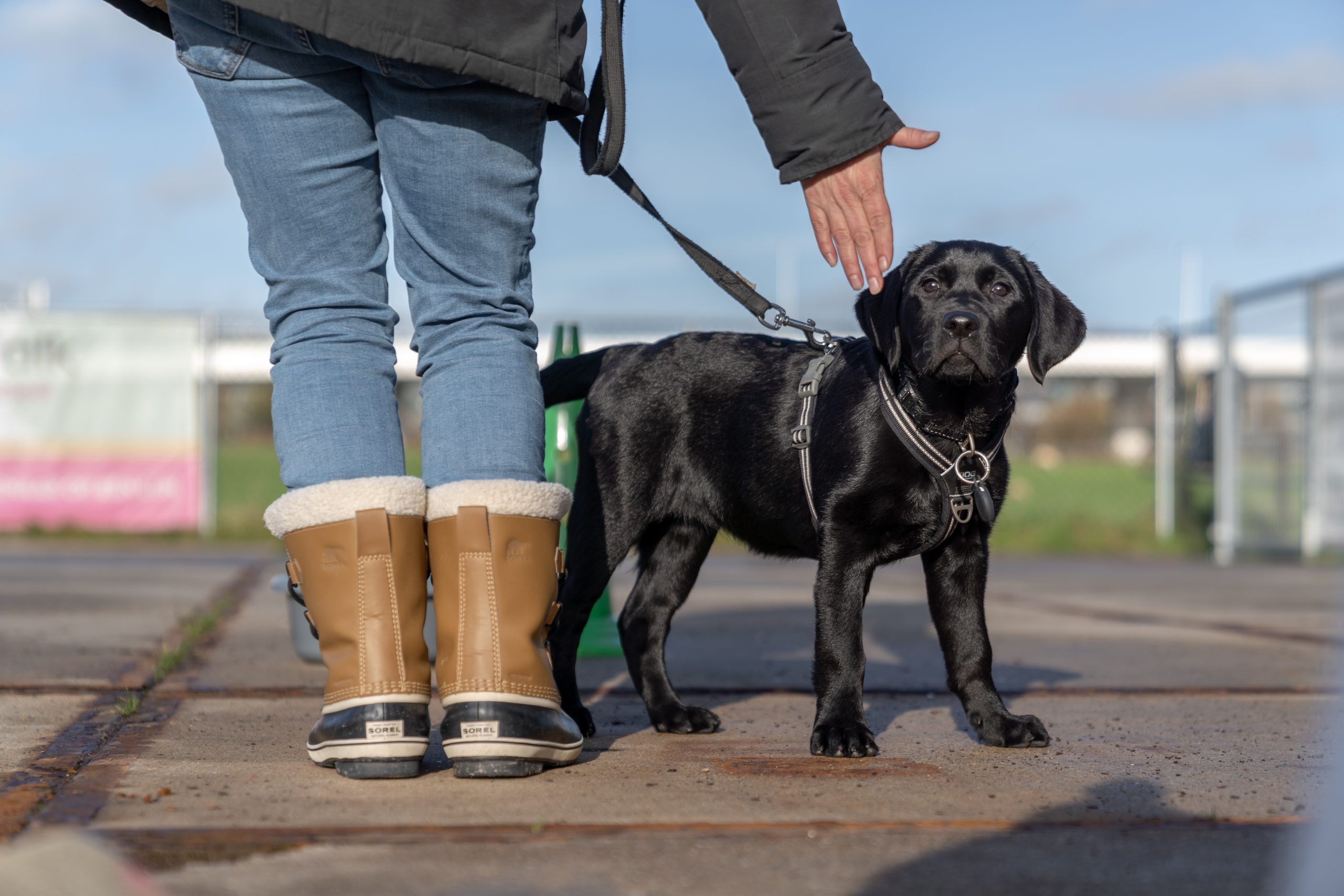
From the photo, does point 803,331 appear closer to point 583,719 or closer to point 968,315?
point 968,315

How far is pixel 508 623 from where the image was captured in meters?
2.08

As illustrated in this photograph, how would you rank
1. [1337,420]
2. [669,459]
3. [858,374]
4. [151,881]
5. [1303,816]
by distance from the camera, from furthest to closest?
1. [1337,420]
2. [669,459]
3. [858,374]
4. [1303,816]
5. [151,881]

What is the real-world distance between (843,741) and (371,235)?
3.99ft

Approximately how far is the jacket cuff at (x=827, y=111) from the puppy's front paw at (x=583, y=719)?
1.19 metres

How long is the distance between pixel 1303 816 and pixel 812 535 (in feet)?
4.28

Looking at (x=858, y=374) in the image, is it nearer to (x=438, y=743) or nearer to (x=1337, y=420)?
(x=438, y=743)

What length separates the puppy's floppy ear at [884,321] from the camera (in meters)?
2.76

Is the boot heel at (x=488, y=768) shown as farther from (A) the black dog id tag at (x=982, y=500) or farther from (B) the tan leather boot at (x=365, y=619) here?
(A) the black dog id tag at (x=982, y=500)

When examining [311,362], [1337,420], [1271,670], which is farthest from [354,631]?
[1337,420]

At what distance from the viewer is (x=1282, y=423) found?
32.1ft

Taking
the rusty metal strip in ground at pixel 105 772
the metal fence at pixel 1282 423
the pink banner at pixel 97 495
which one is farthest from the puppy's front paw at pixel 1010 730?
the pink banner at pixel 97 495

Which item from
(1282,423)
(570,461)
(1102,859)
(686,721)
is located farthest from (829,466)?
(1282,423)

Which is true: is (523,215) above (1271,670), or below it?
above

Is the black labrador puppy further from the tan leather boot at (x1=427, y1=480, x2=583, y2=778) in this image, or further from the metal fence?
the metal fence
